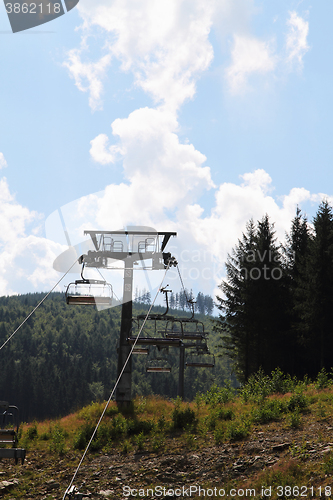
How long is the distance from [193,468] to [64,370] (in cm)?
12964

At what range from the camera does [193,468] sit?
12.2 metres

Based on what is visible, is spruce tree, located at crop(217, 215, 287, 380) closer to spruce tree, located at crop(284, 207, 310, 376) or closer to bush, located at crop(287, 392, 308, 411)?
spruce tree, located at crop(284, 207, 310, 376)

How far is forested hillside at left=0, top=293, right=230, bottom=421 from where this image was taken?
121m

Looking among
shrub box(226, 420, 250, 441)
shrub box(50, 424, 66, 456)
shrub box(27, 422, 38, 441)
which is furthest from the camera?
shrub box(27, 422, 38, 441)

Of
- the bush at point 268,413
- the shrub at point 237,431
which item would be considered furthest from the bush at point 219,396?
the shrub at point 237,431

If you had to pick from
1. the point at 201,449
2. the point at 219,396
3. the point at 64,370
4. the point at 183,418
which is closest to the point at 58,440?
the point at 183,418

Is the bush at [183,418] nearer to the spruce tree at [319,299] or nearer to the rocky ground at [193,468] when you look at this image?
the rocky ground at [193,468]

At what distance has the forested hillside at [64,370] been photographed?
12106 cm

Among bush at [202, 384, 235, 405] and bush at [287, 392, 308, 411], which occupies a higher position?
bush at [287, 392, 308, 411]

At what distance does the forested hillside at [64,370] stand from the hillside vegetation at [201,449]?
263ft

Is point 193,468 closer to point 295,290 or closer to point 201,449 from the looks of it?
point 201,449

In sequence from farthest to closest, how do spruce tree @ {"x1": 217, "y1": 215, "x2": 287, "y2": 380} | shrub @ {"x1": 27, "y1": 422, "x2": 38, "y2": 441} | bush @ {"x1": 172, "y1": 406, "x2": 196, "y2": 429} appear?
spruce tree @ {"x1": 217, "y1": 215, "x2": 287, "y2": 380}
shrub @ {"x1": 27, "y1": 422, "x2": 38, "y2": 441}
bush @ {"x1": 172, "y1": 406, "x2": 196, "y2": 429}

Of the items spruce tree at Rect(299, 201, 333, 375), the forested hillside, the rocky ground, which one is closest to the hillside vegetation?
the rocky ground

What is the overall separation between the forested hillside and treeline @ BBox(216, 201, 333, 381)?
216 ft
